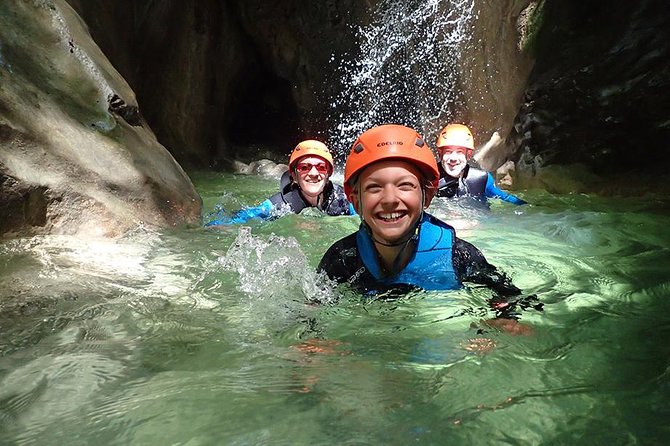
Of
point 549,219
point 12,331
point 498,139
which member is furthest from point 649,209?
point 12,331

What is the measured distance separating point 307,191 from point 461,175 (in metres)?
1.90

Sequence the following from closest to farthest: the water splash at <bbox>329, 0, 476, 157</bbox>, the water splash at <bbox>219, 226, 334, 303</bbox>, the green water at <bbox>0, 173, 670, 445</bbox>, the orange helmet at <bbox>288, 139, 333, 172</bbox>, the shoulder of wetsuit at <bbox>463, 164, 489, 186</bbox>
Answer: the green water at <bbox>0, 173, 670, 445</bbox>
the water splash at <bbox>219, 226, 334, 303</bbox>
the orange helmet at <bbox>288, 139, 333, 172</bbox>
the shoulder of wetsuit at <bbox>463, 164, 489, 186</bbox>
the water splash at <bbox>329, 0, 476, 157</bbox>

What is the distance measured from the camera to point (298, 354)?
2385mm

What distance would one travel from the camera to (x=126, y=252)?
3990 mm

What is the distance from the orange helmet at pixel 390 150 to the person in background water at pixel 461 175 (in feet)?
11.6

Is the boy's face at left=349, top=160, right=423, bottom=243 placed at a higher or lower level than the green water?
higher

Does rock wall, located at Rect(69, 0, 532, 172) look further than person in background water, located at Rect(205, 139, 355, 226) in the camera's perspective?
Yes

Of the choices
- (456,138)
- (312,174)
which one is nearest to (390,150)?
(312,174)

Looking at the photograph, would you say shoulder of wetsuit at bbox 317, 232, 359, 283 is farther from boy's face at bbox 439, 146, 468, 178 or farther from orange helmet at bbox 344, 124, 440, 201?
boy's face at bbox 439, 146, 468, 178

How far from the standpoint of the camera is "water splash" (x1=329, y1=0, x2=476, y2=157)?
11.2m

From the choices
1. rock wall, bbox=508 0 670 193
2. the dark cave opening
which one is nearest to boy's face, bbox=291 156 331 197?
rock wall, bbox=508 0 670 193

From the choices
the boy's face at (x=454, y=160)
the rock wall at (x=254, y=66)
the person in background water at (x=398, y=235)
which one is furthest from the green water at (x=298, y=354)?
the rock wall at (x=254, y=66)

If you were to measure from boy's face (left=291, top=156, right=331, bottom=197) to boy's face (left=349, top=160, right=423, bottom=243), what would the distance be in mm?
2734

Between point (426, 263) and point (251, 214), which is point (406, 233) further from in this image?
point (251, 214)
